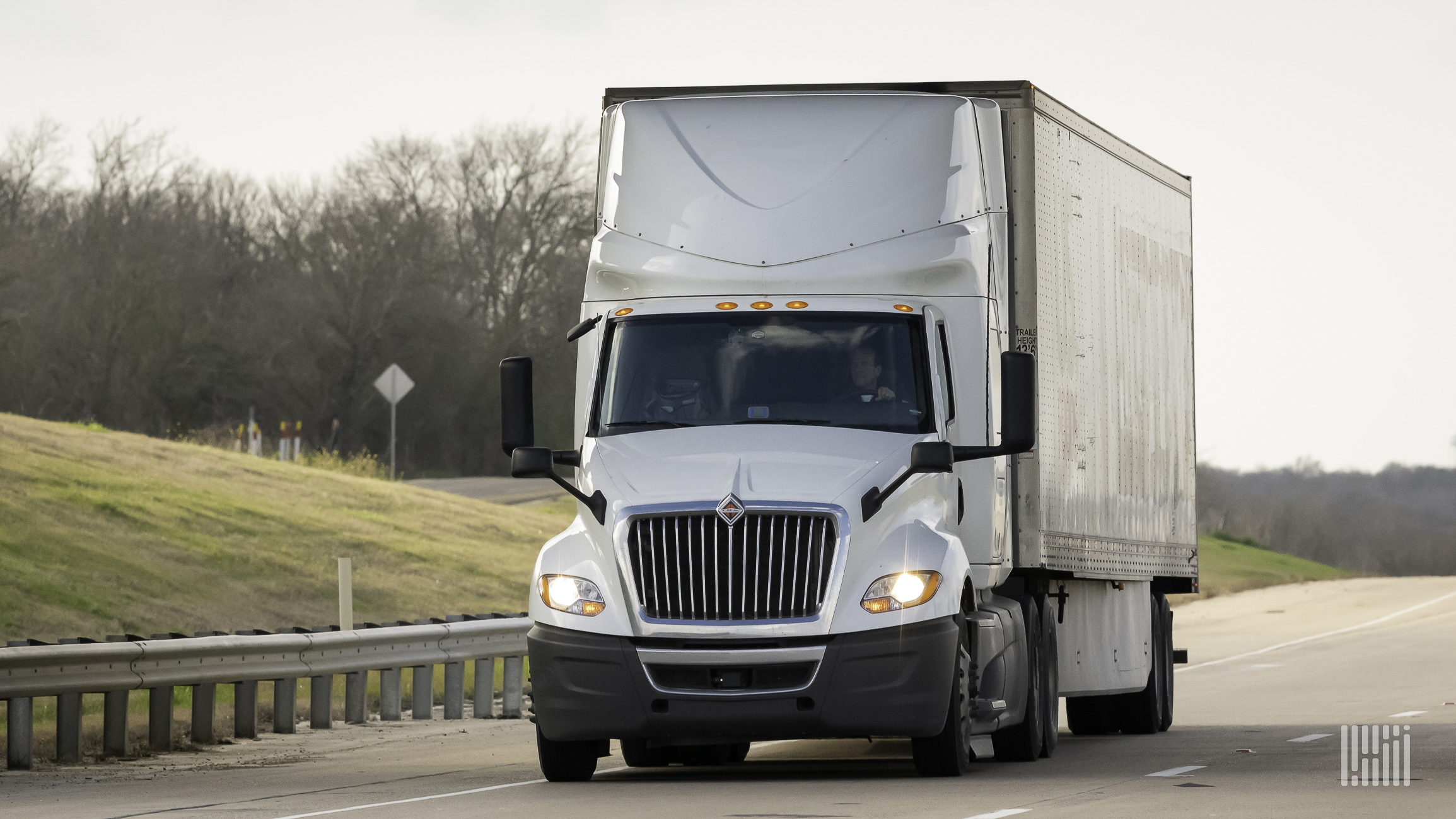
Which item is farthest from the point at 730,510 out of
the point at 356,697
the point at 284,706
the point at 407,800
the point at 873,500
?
the point at 356,697

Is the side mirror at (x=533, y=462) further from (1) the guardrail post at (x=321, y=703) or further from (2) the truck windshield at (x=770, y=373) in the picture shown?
(1) the guardrail post at (x=321, y=703)

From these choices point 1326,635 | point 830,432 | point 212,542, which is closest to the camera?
point 830,432

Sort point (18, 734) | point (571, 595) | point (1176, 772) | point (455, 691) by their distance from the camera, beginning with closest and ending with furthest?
1. point (571, 595)
2. point (1176, 772)
3. point (18, 734)
4. point (455, 691)

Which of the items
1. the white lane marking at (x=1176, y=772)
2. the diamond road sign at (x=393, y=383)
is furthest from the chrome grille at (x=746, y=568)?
the diamond road sign at (x=393, y=383)

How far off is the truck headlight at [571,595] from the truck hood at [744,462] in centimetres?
51

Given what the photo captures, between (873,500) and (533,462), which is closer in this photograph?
(873,500)

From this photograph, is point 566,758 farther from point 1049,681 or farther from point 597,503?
point 1049,681

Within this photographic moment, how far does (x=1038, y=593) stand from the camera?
48.3 feet

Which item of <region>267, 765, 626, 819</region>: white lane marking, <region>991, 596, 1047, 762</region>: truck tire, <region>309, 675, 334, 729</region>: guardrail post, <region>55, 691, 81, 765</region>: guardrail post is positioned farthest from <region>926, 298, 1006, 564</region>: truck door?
<region>309, 675, 334, 729</region>: guardrail post

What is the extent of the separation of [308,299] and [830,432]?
6285 cm

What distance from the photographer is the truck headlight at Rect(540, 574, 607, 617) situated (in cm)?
1177

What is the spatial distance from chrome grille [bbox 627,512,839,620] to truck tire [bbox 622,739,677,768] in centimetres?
228

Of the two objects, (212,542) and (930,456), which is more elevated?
(930,456)

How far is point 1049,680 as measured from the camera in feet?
48.6
